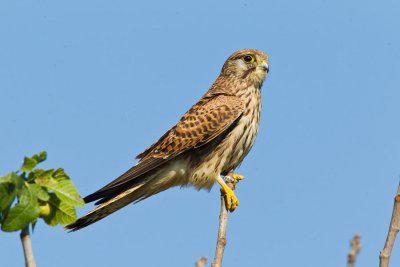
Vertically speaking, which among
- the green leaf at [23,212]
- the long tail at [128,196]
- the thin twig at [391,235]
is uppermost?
the long tail at [128,196]

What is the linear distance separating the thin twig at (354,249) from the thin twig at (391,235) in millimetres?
380

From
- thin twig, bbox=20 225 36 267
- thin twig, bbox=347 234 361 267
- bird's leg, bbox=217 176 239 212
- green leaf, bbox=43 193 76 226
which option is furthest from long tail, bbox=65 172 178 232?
thin twig, bbox=347 234 361 267

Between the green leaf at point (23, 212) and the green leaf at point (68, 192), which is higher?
the green leaf at point (68, 192)

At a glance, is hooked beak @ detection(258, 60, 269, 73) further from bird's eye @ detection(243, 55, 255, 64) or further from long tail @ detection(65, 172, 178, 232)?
long tail @ detection(65, 172, 178, 232)

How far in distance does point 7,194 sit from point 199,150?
4487 millimetres

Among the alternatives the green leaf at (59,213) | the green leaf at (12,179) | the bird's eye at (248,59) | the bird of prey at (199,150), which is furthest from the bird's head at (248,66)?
the green leaf at (12,179)

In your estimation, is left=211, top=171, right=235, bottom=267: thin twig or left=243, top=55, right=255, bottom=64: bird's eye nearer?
left=211, top=171, right=235, bottom=267: thin twig

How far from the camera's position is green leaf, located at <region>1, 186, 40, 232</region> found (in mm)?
2096

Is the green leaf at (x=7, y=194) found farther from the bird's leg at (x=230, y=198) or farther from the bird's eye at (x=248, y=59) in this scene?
the bird's eye at (x=248, y=59)

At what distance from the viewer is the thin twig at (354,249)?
78.1 inches

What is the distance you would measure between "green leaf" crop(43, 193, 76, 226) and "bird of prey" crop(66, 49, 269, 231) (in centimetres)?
359

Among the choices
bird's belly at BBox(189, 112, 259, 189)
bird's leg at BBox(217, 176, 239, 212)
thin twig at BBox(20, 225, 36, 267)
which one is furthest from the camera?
bird's belly at BBox(189, 112, 259, 189)

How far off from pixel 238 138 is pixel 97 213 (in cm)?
161

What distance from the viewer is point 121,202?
6109 mm
